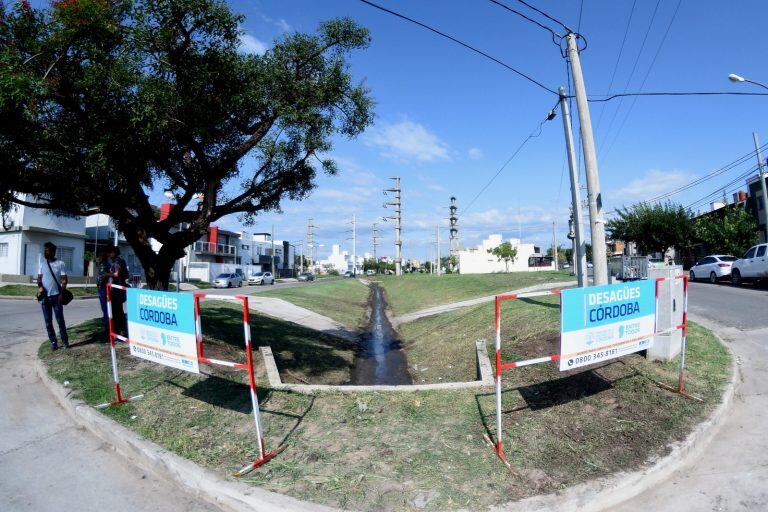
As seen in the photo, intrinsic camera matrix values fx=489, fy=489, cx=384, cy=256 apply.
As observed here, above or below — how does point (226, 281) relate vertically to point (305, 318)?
above

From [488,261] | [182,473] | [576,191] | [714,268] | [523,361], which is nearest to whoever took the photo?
[182,473]

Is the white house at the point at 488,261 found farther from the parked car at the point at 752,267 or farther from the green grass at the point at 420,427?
the green grass at the point at 420,427

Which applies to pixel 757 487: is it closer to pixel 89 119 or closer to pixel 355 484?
pixel 355 484

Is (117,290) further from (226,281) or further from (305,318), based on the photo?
(226,281)

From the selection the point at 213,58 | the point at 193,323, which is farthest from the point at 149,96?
the point at 193,323

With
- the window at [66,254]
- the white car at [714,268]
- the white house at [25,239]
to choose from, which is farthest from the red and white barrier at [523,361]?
the window at [66,254]

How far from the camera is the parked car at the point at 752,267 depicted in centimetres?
1931

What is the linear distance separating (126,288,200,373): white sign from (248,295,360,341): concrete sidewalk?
9.85m

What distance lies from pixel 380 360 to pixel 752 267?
56.0 feet

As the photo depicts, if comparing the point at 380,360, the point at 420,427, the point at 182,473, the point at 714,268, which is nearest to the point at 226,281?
the point at 380,360

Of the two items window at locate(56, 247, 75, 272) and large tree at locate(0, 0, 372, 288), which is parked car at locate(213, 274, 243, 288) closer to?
window at locate(56, 247, 75, 272)

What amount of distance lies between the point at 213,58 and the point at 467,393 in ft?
20.8

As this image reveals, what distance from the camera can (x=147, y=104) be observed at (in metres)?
6.57

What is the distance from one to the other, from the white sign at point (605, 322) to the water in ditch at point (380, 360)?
16.9 feet
